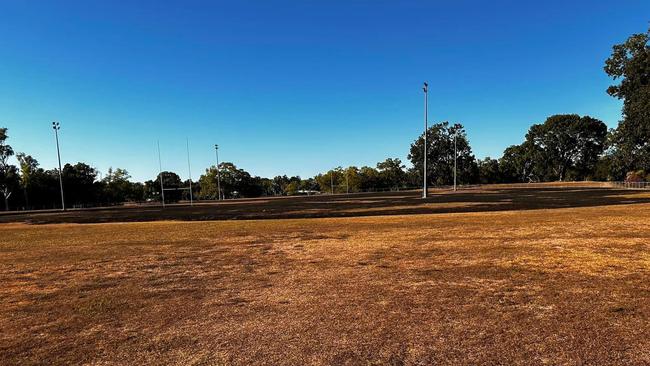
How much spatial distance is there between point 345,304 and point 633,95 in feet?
165

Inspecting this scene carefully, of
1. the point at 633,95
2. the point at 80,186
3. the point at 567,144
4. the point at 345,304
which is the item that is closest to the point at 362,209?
the point at 345,304

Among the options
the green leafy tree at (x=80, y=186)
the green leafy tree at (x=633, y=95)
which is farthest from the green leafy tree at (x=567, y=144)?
the green leafy tree at (x=80, y=186)

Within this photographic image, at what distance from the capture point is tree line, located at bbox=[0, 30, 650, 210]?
44.4 meters

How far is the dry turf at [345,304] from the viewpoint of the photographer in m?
4.97

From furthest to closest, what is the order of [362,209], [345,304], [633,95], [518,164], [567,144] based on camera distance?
[518,164] < [567,144] < [633,95] < [362,209] < [345,304]

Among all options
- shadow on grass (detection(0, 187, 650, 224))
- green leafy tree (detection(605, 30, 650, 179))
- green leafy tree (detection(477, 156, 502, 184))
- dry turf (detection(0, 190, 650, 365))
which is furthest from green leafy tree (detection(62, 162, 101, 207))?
green leafy tree (detection(477, 156, 502, 184))

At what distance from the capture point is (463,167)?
123 meters

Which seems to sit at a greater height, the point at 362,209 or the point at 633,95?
the point at 633,95

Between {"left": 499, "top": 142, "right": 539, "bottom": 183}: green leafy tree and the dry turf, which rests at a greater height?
{"left": 499, "top": 142, "right": 539, "bottom": 183}: green leafy tree

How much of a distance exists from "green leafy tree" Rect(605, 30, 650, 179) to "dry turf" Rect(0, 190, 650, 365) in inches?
1471

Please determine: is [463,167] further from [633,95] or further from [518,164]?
[633,95]

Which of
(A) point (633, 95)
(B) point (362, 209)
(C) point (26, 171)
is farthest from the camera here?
(C) point (26, 171)

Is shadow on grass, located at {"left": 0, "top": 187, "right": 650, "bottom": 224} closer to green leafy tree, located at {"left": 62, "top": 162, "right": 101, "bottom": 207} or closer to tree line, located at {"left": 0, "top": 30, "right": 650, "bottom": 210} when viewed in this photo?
tree line, located at {"left": 0, "top": 30, "right": 650, "bottom": 210}

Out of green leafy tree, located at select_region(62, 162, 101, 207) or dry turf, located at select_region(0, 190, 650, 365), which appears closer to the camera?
dry turf, located at select_region(0, 190, 650, 365)
